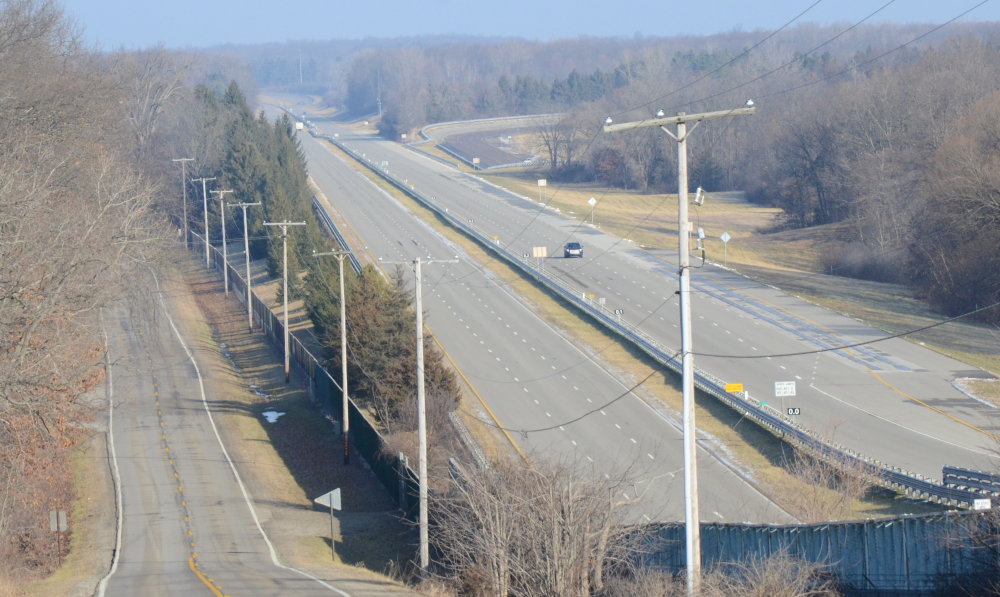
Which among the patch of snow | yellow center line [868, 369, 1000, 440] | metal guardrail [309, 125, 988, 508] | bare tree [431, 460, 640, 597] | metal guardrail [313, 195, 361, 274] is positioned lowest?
the patch of snow

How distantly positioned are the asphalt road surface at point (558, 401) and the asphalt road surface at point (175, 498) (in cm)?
750

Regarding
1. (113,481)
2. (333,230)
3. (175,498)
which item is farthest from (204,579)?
(333,230)

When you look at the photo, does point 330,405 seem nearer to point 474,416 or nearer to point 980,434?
point 474,416

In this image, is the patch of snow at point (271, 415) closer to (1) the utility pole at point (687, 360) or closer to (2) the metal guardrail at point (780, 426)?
(2) the metal guardrail at point (780, 426)

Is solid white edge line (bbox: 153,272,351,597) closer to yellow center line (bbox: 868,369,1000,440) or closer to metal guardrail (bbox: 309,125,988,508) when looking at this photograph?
metal guardrail (bbox: 309,125,988,508)

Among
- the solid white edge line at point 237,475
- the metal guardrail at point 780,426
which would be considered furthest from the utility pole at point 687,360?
the metal guardrail at point 780,426

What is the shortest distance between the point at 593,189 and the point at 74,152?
7846 centimetres

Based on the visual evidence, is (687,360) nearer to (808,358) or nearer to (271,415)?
(808,358)

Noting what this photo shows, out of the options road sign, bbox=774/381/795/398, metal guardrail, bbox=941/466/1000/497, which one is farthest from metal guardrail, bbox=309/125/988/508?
road sign, bbox=774/381/795/398

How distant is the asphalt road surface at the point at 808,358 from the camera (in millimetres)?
32406

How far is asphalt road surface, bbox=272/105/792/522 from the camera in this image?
91.9 feet

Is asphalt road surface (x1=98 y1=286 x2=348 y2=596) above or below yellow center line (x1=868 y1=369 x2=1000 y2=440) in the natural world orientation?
below

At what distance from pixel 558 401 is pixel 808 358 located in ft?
36.0

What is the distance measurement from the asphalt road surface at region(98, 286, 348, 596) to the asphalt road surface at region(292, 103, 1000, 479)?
16.7 m
